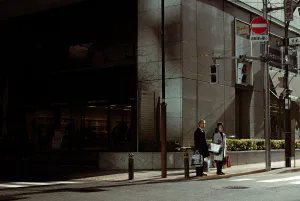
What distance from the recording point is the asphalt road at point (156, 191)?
11.0 metres

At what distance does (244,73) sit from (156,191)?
16.5m

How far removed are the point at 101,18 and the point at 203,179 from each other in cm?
1462

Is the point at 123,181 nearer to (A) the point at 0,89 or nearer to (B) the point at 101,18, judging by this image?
(B) the point at 101,18

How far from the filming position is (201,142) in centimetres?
1662

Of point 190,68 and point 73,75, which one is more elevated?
point 73,75

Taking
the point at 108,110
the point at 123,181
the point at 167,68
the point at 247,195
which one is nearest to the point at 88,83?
the point at 108,110

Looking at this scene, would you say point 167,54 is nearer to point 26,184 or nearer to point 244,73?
point 244,73

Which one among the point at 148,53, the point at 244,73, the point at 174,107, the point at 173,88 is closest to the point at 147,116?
the point at 174,107

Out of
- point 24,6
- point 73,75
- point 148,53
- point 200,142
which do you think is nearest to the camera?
point 200,142

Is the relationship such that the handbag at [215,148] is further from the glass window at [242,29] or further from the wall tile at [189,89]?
the glass window at [242,29]

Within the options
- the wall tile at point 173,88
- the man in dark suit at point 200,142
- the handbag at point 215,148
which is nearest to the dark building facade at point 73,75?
the wall tile at point 173,88

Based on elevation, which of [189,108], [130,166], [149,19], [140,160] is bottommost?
[140,160]

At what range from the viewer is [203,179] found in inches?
630

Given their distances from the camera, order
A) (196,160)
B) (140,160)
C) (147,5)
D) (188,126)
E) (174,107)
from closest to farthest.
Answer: (196,160) < (140,160) < (174,107) < (188,126) < (147,5)
